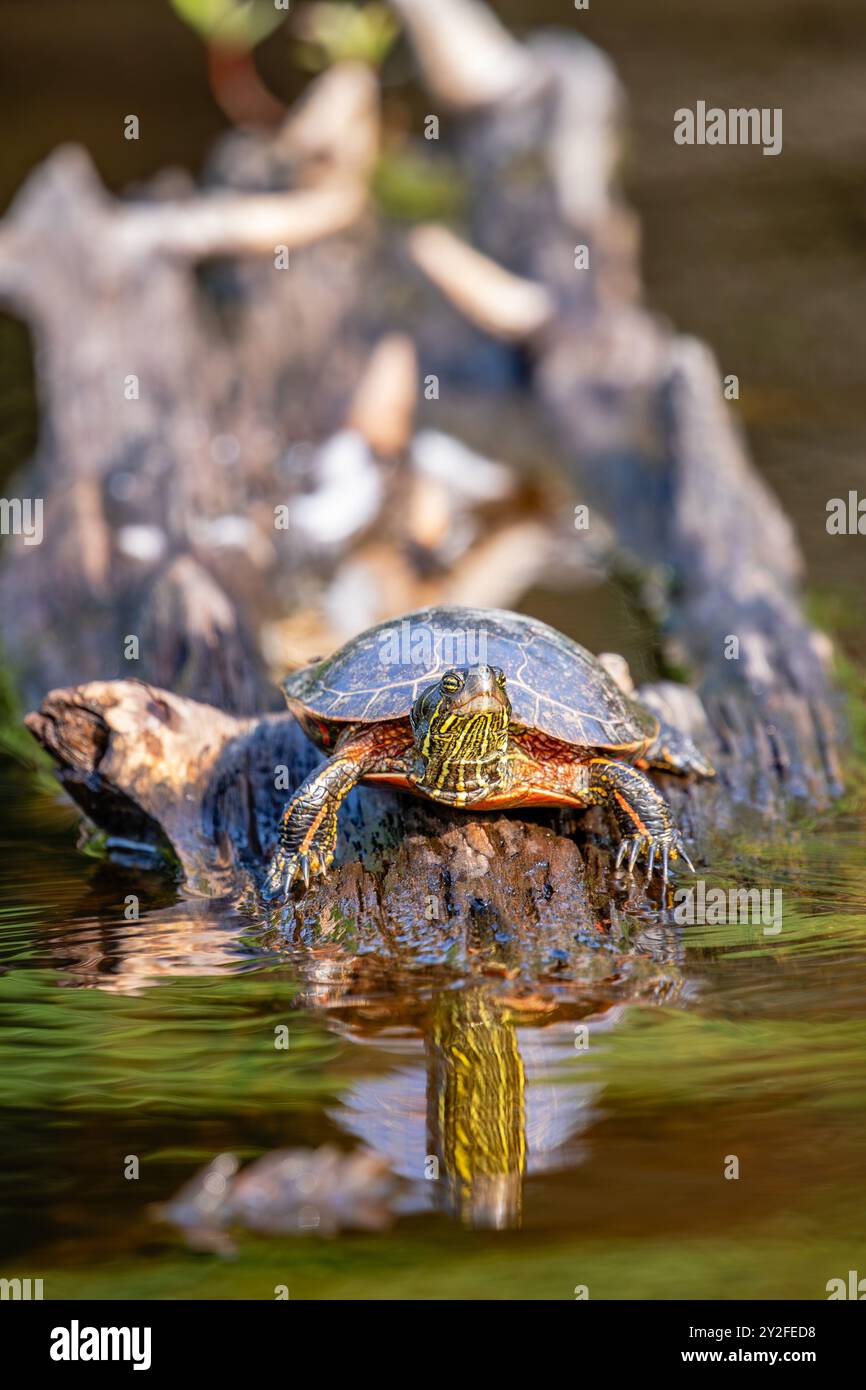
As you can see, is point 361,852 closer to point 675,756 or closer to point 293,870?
point 293,870

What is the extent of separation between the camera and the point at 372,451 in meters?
8.80

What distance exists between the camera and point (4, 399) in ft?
33.4

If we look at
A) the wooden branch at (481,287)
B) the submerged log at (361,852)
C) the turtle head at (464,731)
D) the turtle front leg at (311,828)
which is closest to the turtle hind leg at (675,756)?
the submerged log at (361,852)

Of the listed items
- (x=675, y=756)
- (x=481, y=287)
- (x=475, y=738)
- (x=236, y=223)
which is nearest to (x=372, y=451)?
(x=236, y=223)

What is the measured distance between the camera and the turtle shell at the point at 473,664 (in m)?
3.78

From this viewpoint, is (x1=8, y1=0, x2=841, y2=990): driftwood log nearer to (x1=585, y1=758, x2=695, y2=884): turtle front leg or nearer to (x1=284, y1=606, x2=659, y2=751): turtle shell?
(x1=585, y1=758, x2=695, y2=884): turtle front leg

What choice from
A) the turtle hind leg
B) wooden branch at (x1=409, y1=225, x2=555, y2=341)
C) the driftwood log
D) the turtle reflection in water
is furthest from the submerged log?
wooden branch at (x1=409, y1=225, x2=555, y2=341)

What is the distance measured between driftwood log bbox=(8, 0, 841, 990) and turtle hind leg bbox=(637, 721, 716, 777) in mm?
105

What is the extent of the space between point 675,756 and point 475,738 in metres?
1.06

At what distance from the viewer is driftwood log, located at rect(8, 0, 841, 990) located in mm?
4020

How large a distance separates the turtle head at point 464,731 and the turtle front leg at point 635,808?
35 cm

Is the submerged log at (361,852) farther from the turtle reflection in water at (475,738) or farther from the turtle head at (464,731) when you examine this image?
the turtle head at (464,731)

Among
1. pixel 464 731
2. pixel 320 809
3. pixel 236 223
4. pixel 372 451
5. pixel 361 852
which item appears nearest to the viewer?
pixel 464 731

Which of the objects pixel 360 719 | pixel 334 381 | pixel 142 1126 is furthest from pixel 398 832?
pixel 334 381
